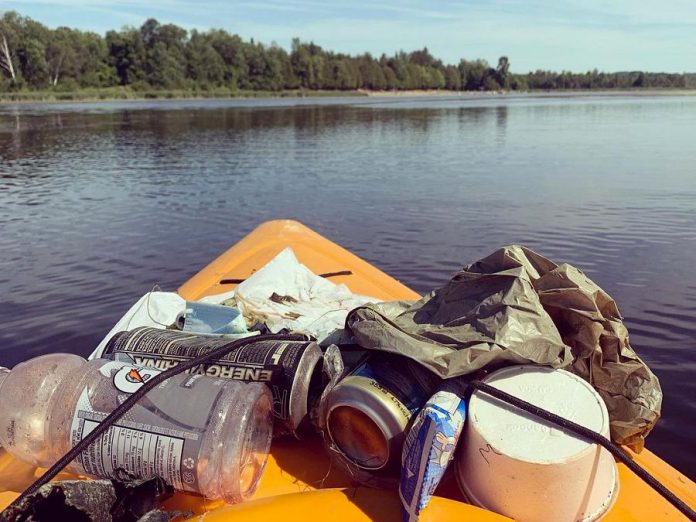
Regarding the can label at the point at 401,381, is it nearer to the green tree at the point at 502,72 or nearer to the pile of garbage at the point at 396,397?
the pile of garbage at the point at 396,397

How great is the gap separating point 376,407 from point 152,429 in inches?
26.9

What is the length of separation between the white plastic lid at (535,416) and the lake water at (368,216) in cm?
258

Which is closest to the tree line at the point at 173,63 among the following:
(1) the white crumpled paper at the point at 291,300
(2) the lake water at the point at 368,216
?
(2) the lake water at the point at 368,216

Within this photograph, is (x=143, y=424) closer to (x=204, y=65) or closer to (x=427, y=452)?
(x=427, y=452)

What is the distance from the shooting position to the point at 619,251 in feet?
26.1

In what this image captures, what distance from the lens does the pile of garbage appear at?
1.71 m

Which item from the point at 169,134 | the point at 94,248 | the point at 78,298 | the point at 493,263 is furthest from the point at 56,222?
the point at 169,134

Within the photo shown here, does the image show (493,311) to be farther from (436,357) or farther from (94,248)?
(94,248)

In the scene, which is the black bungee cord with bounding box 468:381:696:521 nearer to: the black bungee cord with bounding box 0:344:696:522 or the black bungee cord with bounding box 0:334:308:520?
the black bungee cord with bounding box 0:344:696:522

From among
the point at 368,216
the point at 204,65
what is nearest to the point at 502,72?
the point at 204,65

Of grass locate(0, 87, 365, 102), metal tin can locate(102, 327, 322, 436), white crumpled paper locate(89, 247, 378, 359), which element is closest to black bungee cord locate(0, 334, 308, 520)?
metal tin can locate(102, 327, 322, 436)

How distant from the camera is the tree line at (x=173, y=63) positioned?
76.2 m

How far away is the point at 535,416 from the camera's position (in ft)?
5.63

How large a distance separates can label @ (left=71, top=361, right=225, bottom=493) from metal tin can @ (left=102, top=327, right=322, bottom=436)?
235 mm
